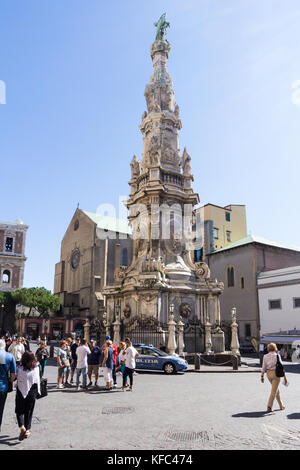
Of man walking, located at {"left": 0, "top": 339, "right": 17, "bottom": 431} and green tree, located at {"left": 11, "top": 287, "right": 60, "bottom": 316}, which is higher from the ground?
green tree, located at {"left": 11, "top": 287, "right": 60, "bottom": 316}

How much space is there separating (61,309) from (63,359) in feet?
176

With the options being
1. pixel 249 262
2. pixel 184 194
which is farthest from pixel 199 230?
pixel 184 194

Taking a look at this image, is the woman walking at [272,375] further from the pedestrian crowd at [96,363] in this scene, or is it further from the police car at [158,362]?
the police car at [158,362]

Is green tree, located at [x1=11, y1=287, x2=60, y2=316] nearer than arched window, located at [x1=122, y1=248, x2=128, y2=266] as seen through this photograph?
Yes

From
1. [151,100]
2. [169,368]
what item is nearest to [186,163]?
[151,100]

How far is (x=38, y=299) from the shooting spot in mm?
55625

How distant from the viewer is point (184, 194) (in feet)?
91.0

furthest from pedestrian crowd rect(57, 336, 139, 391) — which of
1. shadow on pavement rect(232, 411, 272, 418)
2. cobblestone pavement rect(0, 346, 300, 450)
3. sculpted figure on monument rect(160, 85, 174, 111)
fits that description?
sculpted figure on monument rect(160, 85, 174, 111)

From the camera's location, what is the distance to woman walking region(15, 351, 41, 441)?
627 cm

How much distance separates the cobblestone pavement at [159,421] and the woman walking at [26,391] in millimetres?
259

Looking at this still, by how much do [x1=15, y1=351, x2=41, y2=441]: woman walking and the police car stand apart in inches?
432

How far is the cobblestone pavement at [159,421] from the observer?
596 cm

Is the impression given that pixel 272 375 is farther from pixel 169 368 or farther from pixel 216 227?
pixel 216 227

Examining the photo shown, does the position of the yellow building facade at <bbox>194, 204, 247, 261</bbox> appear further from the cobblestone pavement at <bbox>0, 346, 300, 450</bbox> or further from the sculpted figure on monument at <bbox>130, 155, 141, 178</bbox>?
the cobblestone pavement at <bbox>0, 346, 300, 450</bbox>
